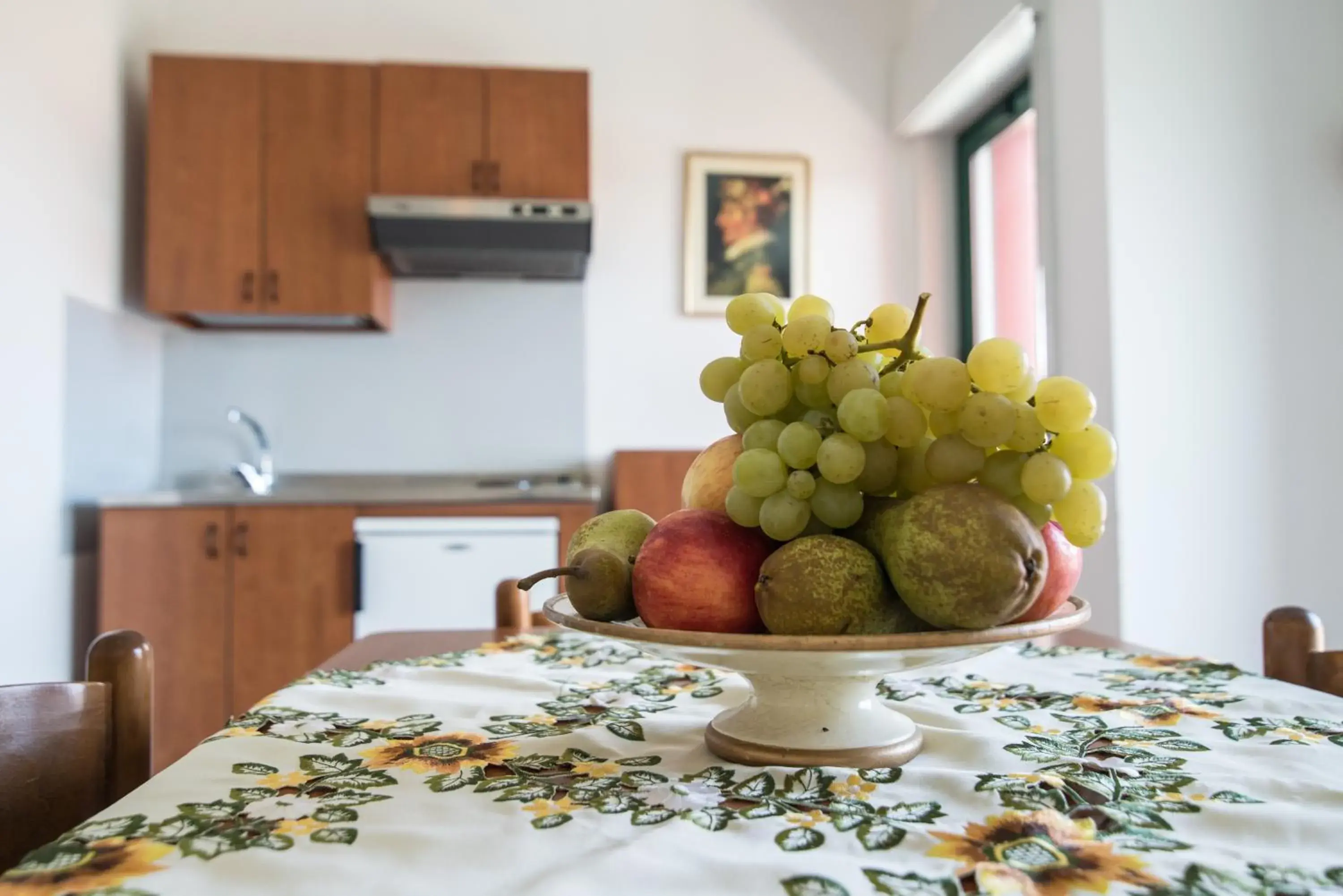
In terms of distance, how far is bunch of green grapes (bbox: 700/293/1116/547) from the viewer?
2.11ft

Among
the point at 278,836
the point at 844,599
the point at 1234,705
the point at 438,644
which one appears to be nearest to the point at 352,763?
the point at 278,836

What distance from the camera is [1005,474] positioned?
2.17 feet

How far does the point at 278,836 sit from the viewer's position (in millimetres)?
530

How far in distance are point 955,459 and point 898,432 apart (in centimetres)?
4

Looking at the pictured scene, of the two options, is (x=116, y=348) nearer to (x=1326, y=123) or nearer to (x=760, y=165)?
(x=760, y=165)

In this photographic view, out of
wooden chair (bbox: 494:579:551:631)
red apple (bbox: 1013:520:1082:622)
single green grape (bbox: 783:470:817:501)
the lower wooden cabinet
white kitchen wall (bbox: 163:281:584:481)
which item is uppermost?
white kitchen wall (bbox: 163:281:584:481)

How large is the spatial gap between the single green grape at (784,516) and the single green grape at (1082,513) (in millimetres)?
196

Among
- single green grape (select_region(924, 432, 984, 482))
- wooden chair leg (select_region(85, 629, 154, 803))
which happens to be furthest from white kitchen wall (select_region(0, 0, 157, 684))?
single green grape (select_region(924, 432, 984, 482))

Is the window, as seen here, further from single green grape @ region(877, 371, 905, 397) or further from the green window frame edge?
single green grape @ region(877, 371, 905, 397)

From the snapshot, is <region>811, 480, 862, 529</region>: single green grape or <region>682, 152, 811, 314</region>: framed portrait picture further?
<region>682, 152, 811, 314</region>: framed portrait picture

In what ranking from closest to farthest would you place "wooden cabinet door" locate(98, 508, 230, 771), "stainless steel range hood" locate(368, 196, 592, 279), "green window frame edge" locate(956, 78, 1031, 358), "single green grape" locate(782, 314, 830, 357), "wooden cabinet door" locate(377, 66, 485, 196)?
"single green grape" locate(782, 314, 830, 357), "wooden cabinet door" locate(98, 508, 230, 771), "stainless steel range hood" locate(368, 196, 592, 279), "wooden cabinet door" locate(377, 66, 485, 196), "green window frame edge" locate(956, 78, 1031, 358)

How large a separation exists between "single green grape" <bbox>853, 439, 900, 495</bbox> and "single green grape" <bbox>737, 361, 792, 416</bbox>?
74mm

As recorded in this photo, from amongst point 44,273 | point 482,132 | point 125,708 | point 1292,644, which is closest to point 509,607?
point 125,708

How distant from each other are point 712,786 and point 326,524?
2508 mm
